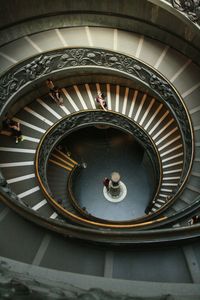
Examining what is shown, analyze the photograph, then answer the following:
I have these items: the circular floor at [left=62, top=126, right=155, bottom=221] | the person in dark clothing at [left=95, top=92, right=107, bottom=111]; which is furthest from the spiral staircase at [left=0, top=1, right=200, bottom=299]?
the circular floor at [left=62, top=126, right=155, bottom=221]

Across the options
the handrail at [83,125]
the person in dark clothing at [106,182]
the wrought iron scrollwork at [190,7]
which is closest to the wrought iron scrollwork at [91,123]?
the handrail at [83,125]

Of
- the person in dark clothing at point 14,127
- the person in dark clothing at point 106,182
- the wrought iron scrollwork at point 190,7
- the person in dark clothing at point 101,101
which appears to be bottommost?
the person in dark clothing at point 14,127

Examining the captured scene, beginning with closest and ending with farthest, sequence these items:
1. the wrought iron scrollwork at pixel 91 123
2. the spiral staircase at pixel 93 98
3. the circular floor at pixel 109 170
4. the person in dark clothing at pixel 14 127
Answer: the spiral staircase at pixel 93 98, the person in dark clothing at pixel 14 127, the wrought iron scrollwork at pixel 91 123, the circular floor at pixel 109 170

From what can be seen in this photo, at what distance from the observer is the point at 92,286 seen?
10.4 feet

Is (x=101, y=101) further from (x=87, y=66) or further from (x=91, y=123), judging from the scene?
(x=87, y=66)

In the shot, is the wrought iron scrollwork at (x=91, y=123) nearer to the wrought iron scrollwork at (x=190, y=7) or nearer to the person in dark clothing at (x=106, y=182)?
the person in dark clothing at (x=106, y=182)

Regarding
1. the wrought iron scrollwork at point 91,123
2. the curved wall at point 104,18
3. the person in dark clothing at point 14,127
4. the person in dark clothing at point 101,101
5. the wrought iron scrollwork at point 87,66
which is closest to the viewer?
the wrought iron scrollwork at point 87,66

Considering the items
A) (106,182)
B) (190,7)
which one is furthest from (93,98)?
(190,7)

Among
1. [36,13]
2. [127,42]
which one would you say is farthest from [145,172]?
[36,13]

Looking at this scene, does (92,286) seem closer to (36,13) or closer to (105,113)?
(105,113)

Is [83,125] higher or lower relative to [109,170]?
higher

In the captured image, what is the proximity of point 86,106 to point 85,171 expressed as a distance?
300 centimetres

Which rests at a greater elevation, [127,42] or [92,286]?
[127,42]

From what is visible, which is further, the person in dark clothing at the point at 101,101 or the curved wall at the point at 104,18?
the person in dark clothing at the point at 101,101
